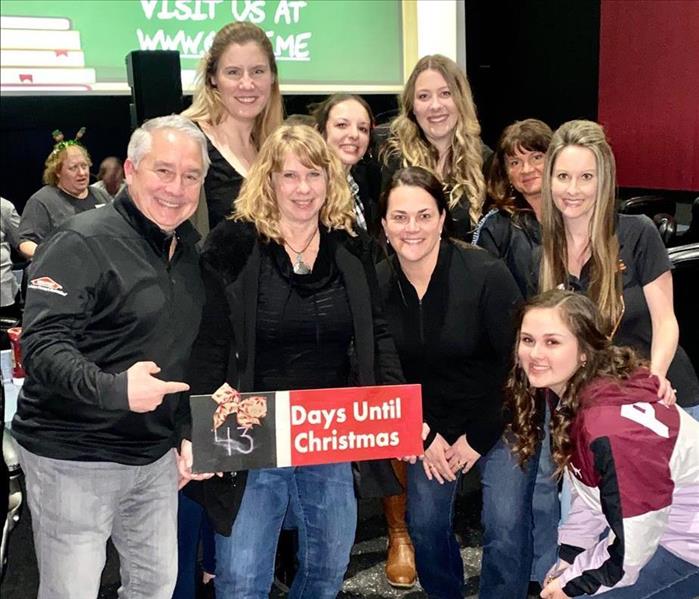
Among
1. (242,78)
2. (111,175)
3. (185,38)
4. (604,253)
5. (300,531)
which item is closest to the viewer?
(300,531)

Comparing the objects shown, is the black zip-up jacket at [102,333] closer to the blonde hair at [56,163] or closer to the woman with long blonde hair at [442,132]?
the woman with long blonde hair at [442,132]

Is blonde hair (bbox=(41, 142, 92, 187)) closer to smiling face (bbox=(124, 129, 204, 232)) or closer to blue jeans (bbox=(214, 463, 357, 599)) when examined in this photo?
smiling face (bbox=(124, 129, 204, 232))

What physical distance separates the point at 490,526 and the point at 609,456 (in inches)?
25.6

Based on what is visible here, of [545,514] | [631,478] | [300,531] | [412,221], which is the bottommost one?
[545,514]

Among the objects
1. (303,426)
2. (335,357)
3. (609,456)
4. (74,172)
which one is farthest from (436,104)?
(74,172)

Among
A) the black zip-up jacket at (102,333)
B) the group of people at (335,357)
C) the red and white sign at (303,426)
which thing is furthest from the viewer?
the red and white sign at (303,426)

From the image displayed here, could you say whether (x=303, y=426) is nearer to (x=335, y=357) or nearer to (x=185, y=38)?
(x=335, y=357)

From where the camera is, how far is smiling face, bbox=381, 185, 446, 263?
2.25 metres

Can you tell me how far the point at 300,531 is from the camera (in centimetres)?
224

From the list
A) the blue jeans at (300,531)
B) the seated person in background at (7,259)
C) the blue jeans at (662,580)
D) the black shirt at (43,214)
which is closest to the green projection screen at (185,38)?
the black shirt at (43,214)

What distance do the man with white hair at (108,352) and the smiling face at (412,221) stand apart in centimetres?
58

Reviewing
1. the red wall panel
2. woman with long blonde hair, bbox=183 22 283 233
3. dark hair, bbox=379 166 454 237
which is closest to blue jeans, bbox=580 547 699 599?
dark hair, bbox=379 166 454 237

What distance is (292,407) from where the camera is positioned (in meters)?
2.04

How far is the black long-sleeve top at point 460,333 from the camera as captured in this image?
7.61 feet
